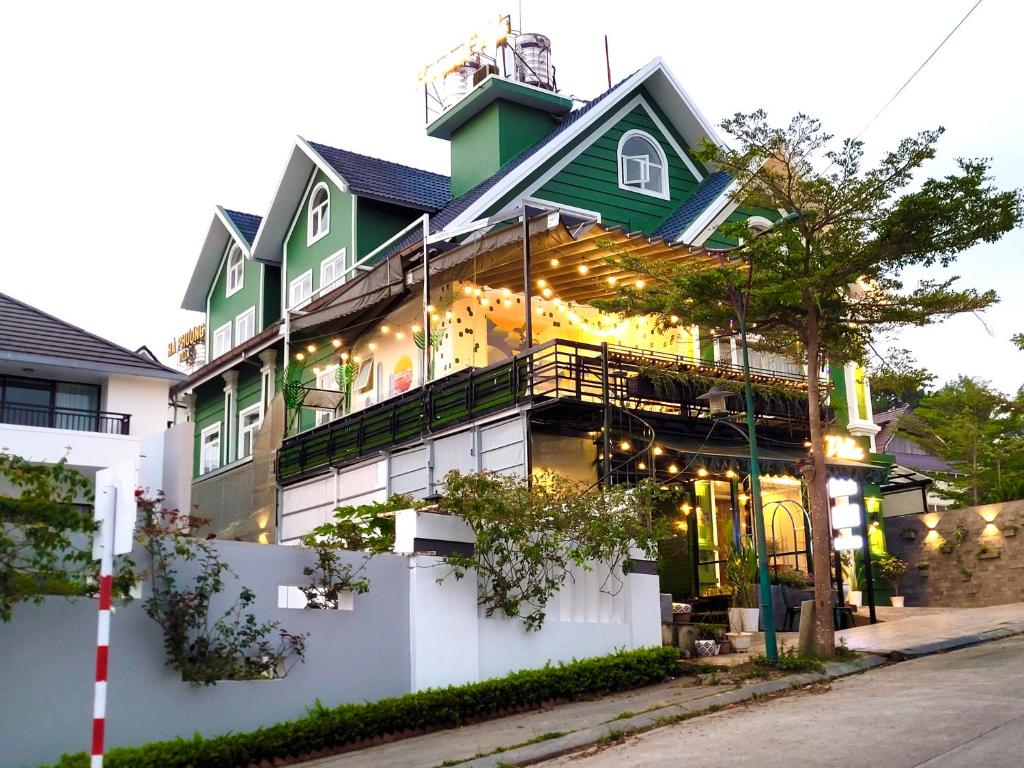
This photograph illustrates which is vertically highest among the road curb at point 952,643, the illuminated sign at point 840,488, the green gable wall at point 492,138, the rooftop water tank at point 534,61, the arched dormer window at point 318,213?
the rooftop water tank at point 534,61

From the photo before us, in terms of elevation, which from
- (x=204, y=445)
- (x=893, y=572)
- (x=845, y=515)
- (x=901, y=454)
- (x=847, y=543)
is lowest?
(x=893, y=572)

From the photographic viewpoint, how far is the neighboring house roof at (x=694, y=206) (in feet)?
82.1

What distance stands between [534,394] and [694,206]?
29.2 feet

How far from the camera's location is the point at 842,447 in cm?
2439

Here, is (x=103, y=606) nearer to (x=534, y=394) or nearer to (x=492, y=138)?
(x=534, y=394)

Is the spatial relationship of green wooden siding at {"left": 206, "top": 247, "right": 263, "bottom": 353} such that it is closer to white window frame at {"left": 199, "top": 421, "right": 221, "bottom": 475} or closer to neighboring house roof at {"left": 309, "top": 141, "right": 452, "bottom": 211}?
white window frame at {"left": 199, "top": 421, "right": 221, "bottom": 475}

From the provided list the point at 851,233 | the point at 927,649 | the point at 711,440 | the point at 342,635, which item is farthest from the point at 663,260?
the point at 342,635

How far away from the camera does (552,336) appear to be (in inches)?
928

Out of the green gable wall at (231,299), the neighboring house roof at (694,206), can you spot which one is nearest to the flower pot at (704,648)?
the neighboring house roof at (694,206)

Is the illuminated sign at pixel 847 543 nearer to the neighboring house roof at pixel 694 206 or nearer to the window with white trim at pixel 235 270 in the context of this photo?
the neighboring house roof at pixel 694 206

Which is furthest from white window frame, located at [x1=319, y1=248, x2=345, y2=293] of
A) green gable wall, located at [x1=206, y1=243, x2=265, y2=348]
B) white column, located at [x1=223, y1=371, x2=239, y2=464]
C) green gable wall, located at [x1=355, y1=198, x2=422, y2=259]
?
white column, located at [x1=223, y1=371, x2=239, y2=464]

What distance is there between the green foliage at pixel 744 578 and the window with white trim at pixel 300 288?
13.4 m

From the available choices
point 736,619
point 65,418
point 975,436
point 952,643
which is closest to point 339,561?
point 736,619

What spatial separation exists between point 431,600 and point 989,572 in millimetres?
16157
